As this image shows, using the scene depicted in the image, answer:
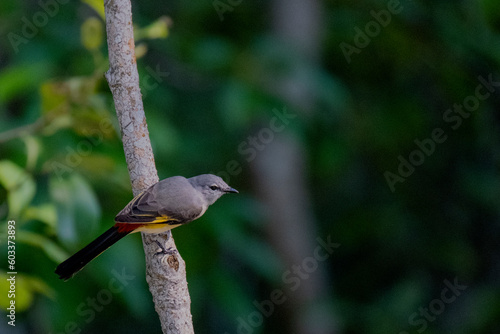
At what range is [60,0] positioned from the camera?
5195 mm

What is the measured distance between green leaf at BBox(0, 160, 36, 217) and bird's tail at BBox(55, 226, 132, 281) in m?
0.89

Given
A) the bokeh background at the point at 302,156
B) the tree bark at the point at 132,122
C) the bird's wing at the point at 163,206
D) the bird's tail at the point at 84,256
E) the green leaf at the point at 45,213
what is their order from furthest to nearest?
the bokeh background at the point at 302,156, the green leaf at the point at 45,213, the bird's wing at the point at 163,206, the tree bark at the point at 132,122, the bird's tail at the point at 84,256

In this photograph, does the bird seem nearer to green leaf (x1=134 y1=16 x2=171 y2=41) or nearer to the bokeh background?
green leaf (x1=134 y1=16 x2=171 y2=41)

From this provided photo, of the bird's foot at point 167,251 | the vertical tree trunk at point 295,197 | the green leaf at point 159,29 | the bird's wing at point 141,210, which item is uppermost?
the green leaf at point 159,29

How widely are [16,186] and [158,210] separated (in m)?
1.13

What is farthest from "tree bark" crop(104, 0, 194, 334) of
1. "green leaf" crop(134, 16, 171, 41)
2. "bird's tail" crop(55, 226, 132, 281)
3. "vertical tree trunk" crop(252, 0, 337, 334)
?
"vertical tree trunk" crop(252, 0, 337, 334)

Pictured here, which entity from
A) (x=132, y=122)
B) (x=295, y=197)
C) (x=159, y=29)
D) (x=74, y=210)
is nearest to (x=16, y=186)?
(x=74, y=210)

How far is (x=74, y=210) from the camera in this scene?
300 cm

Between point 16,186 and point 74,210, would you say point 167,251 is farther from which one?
point 16,186

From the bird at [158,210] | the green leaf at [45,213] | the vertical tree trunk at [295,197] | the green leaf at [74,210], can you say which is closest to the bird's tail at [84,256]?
the bird at [158,210]

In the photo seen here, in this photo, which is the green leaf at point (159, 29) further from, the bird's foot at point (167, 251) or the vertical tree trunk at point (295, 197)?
the vertical tree trunk at point (295, 197)

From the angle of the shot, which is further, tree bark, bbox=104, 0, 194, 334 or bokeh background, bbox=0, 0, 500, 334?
bokeh background, bbox=0, 0, 500, 334

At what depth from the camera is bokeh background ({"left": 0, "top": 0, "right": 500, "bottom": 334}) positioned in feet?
14.1

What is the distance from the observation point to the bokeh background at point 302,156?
431 centimetres
